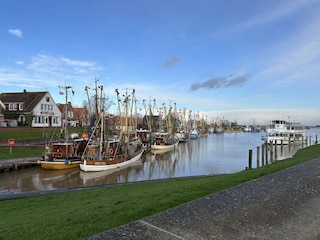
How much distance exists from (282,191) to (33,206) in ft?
34.9

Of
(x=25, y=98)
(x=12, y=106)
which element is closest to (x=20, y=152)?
(x=12, y=106)

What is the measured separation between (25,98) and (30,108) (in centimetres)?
491

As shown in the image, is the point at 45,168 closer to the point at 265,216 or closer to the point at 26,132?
the point at 26,132

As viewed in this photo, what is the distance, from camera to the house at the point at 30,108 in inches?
2359

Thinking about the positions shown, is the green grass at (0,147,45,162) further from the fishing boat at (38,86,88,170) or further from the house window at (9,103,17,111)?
the house window at (9,103,17,111)

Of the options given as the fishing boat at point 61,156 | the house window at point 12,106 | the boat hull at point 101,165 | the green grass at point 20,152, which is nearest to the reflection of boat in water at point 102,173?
the boat hull at point 101,165

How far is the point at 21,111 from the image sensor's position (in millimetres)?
61250

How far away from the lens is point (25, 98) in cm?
6431

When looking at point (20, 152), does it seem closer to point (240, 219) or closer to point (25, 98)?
point (25, 98)

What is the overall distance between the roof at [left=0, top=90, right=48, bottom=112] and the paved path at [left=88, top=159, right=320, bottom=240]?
61517mm

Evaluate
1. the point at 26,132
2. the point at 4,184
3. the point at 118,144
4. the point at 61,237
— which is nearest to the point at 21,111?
the point at 26,132

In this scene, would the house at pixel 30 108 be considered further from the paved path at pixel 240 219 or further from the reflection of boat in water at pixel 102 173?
the paved path at pixel 240 219

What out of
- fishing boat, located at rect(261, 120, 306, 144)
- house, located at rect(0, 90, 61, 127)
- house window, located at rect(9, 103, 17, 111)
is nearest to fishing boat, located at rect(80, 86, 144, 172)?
house, located at rect(0, 90, 61, 127)

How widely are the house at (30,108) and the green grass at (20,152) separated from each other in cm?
2223
